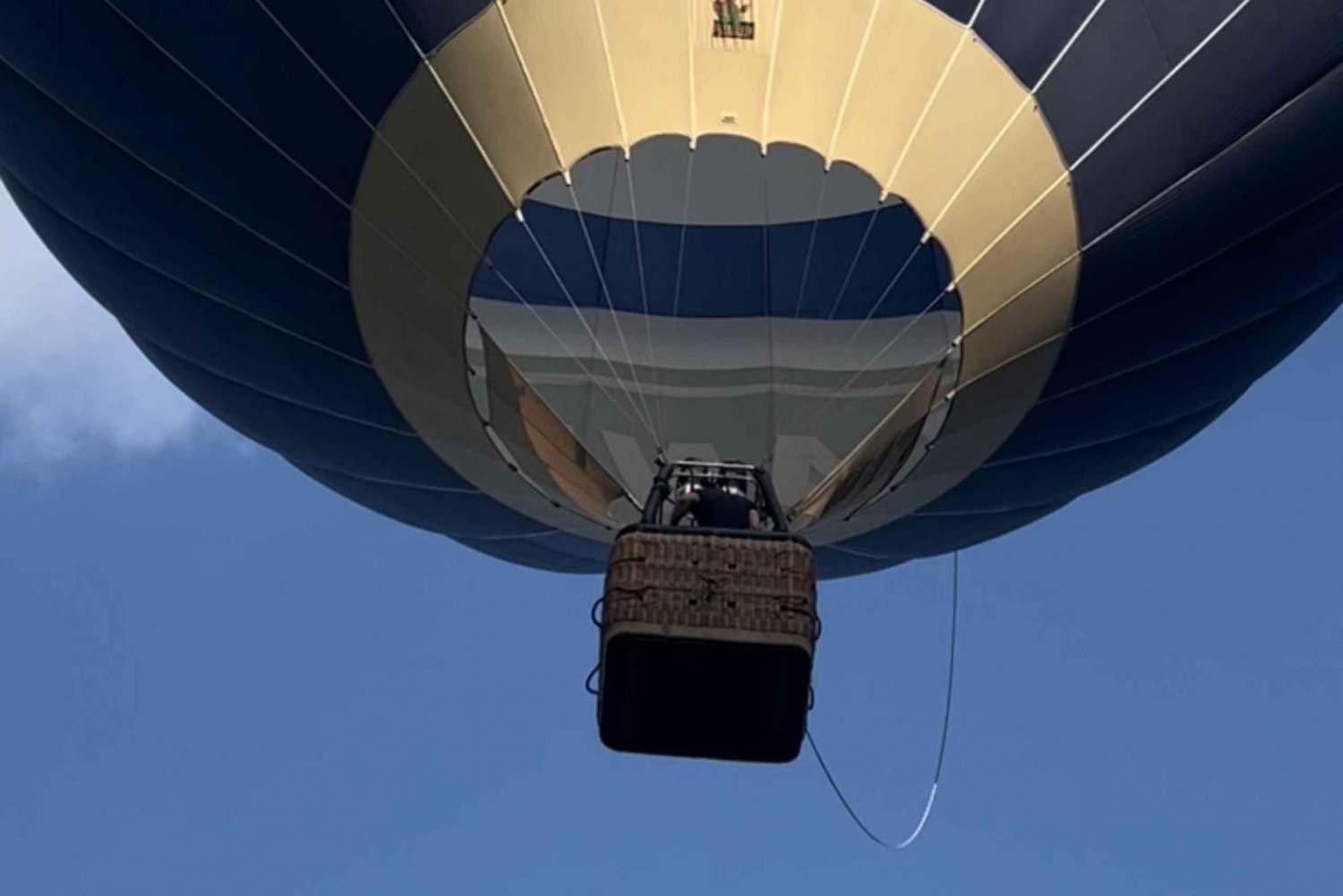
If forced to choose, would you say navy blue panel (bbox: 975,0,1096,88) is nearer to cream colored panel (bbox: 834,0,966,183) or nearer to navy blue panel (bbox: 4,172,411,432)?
cream colored panel (bbox: 834,0,966,183)

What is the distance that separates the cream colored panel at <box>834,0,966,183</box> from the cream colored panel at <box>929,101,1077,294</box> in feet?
0.83

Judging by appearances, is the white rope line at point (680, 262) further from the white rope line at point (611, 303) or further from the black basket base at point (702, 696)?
the black basket base at point (702, 696)

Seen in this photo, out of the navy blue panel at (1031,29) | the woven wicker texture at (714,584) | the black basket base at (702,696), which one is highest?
the navy blue panel at (1031,29)

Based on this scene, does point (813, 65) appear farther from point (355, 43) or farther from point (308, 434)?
point (308, 434)

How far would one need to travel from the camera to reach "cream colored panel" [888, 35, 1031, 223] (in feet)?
24.9

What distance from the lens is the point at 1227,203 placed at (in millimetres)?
7875

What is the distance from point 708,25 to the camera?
770cm

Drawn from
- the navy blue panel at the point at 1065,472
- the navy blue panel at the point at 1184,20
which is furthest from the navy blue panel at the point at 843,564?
the navy blue panel at the point at 1184,20

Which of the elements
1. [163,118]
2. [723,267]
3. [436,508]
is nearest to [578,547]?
[436,508]

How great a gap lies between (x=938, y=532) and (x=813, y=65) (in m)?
2.25

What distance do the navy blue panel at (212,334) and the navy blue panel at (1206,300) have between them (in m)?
2.25

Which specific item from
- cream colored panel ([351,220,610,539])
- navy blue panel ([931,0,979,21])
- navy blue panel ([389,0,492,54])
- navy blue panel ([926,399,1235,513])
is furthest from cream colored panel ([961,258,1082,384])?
navy blue panel ([389,0,492,54])

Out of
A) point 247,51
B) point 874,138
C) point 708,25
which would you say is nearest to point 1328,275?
point 874,138

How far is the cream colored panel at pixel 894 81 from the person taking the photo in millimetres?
7594
